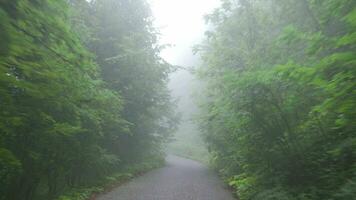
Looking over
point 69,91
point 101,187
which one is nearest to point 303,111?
point 69,91

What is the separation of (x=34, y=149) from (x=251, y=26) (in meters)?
10.7

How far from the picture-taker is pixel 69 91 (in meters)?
7.89

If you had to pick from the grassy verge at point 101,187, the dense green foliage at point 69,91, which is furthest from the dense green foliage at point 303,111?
the grassy verge at point 101,187

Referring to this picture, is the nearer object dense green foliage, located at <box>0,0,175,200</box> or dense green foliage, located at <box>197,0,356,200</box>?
dense green foliage, located at <box>0,0,175,200</box>

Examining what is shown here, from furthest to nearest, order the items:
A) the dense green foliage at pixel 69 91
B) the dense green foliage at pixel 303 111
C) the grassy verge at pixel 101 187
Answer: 1. the grassy verge at pixel 101 187
2. the dense green foliage at pixel 303 111
3. the dense green foliage at pixel 69 91

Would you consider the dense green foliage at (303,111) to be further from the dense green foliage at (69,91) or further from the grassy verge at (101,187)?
the grassy verge at (101,187)

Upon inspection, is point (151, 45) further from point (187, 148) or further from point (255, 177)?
point (187, 148)

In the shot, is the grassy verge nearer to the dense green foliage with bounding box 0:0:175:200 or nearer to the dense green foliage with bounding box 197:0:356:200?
the dense green foliage with bounding box 0:0:175:200

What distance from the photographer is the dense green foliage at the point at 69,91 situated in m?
4.55

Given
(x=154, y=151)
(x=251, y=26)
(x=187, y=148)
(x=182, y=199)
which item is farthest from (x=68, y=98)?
(x=187, y=148)

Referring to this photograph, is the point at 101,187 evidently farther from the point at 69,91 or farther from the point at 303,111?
the point at 303,111

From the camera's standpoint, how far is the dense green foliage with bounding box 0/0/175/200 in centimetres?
455

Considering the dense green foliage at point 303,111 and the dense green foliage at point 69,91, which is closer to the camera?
the dense green foliage at point 69,91

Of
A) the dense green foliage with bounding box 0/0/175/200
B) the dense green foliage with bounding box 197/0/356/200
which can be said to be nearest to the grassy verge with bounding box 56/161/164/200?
the dense green foliage with bounding box 0/0/175/200
